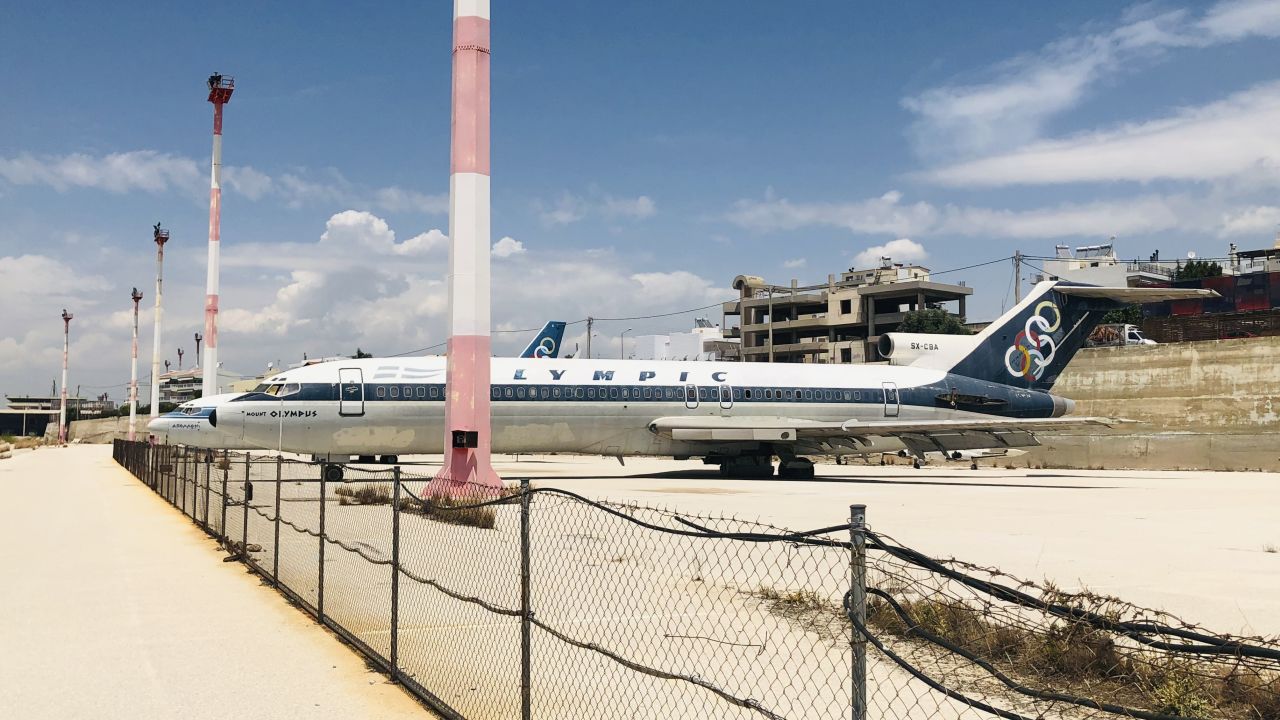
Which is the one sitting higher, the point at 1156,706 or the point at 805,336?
the point at 805,336

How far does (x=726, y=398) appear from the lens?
34844 mm

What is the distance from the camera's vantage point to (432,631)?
961 cm

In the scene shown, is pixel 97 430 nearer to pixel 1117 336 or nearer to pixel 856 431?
pixel 1117 336

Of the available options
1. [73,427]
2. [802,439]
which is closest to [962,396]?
[802,439]

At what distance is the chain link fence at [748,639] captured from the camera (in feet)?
15.7

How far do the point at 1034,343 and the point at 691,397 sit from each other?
14775 mm

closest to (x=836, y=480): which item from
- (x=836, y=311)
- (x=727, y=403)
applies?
(x=727, y=403)

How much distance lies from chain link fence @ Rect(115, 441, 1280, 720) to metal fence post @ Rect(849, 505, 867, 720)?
1 cm

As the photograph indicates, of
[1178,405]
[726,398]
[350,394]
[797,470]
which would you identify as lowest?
[797,470]

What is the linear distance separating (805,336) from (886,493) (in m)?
88.7

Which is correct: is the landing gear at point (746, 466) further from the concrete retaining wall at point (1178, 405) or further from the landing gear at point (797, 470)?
the concrete retaining wall at point (1178, 405)

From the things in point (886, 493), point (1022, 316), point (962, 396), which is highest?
point (1022, 316)

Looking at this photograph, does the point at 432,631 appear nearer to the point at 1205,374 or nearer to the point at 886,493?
the point at 886,493

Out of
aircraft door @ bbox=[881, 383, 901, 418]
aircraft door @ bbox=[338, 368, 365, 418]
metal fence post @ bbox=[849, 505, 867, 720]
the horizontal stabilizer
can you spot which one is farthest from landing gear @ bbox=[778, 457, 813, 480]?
metal fence post @ bbox=[849, 505, 867, 720]
